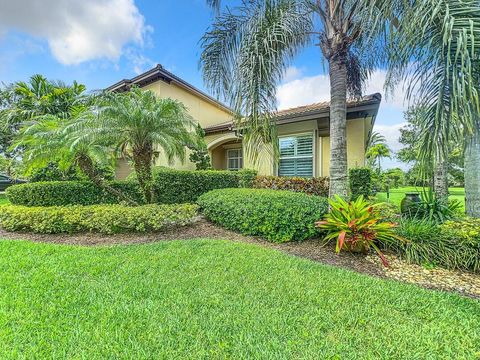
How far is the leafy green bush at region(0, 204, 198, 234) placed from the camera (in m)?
6.85

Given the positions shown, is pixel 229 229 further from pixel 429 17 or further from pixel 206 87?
pixel 429 17

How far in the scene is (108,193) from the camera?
9.75 metres

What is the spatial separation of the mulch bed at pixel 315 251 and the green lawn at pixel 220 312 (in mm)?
677

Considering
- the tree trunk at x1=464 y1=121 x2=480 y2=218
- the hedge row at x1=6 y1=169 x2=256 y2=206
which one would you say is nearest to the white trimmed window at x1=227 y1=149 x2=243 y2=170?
the hedge row at x1=6 y1=169 x2=256 y2=206

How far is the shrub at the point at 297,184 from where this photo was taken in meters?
10.5

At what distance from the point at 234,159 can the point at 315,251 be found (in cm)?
1182

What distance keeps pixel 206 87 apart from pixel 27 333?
706 cm

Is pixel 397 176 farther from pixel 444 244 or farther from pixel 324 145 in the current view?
pixel 444 244

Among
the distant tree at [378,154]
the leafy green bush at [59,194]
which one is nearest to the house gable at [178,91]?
the leafy green bush at [59,194]

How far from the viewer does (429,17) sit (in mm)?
4297

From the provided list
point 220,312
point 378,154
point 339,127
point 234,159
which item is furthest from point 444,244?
point 378,154

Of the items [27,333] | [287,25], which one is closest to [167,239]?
[27,333]

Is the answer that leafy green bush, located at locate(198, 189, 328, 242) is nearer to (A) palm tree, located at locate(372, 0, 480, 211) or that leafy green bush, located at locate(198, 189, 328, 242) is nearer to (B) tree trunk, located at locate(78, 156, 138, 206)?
(A) palm tree, located at locate(372, 0, 480, 211)

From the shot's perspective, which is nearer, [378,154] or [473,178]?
[473,178]
